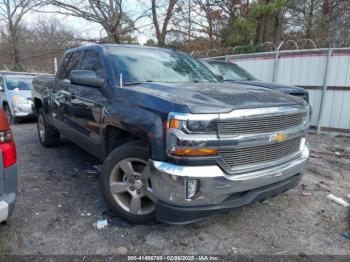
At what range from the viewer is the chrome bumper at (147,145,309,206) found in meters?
2.43

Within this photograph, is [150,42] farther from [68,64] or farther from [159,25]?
[68,64]

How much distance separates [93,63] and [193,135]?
7.49 feet

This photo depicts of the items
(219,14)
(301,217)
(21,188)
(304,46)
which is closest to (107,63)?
(21,188)

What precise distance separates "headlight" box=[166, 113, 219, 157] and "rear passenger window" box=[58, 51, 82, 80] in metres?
2.94

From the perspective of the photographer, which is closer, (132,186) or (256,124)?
(256,124)

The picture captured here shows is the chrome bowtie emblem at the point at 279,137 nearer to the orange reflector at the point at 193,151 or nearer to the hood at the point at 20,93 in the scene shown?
the orange reflector at the point at 193,151

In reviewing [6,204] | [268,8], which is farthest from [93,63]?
[268,8]

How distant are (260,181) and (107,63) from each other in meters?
2.28

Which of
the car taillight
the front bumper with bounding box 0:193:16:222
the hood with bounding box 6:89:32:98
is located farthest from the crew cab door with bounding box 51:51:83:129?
the hood with bounding box 6:89:32:98

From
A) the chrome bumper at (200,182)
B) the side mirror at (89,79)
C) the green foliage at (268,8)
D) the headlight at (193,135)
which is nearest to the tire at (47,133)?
the side mirror at (89,79)

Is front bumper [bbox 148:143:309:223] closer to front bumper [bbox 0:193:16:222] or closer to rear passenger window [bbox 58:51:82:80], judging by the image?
front bumper [bbox 0:193:16:222]

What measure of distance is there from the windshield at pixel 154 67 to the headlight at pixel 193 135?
1.26 meters

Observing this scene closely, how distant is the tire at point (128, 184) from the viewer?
2932mm

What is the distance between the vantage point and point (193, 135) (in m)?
2.42
